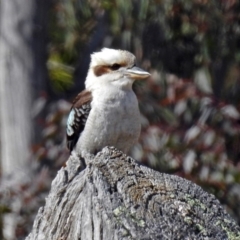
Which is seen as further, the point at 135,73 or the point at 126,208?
the point at 135,73

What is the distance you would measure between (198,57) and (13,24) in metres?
1.52

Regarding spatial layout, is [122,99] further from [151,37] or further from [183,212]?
[151,37]

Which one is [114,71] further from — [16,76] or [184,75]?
[16,76]

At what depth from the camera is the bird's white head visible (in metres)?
4.05

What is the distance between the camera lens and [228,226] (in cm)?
201

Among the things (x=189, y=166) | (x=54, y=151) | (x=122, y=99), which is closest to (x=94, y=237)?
(x=122, y=99)

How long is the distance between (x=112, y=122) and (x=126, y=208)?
6.27ft

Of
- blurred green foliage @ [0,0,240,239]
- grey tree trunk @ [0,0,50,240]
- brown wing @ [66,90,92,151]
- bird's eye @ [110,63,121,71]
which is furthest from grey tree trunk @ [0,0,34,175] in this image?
bird's eye @ [110,63,121,71]

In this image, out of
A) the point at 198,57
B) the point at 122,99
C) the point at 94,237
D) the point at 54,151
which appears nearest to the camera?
the point at 94,237

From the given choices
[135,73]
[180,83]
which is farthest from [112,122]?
[180,83]

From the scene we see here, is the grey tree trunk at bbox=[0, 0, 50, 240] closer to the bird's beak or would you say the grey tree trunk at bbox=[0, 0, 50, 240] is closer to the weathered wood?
the bird's beak

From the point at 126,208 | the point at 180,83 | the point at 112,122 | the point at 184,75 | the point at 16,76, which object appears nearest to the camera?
the point at 126,208

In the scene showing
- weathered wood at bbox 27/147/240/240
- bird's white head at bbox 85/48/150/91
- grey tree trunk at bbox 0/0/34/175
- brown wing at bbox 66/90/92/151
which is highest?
weathered wood at bbox 27/147/240/240

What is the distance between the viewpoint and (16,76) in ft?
24.2
